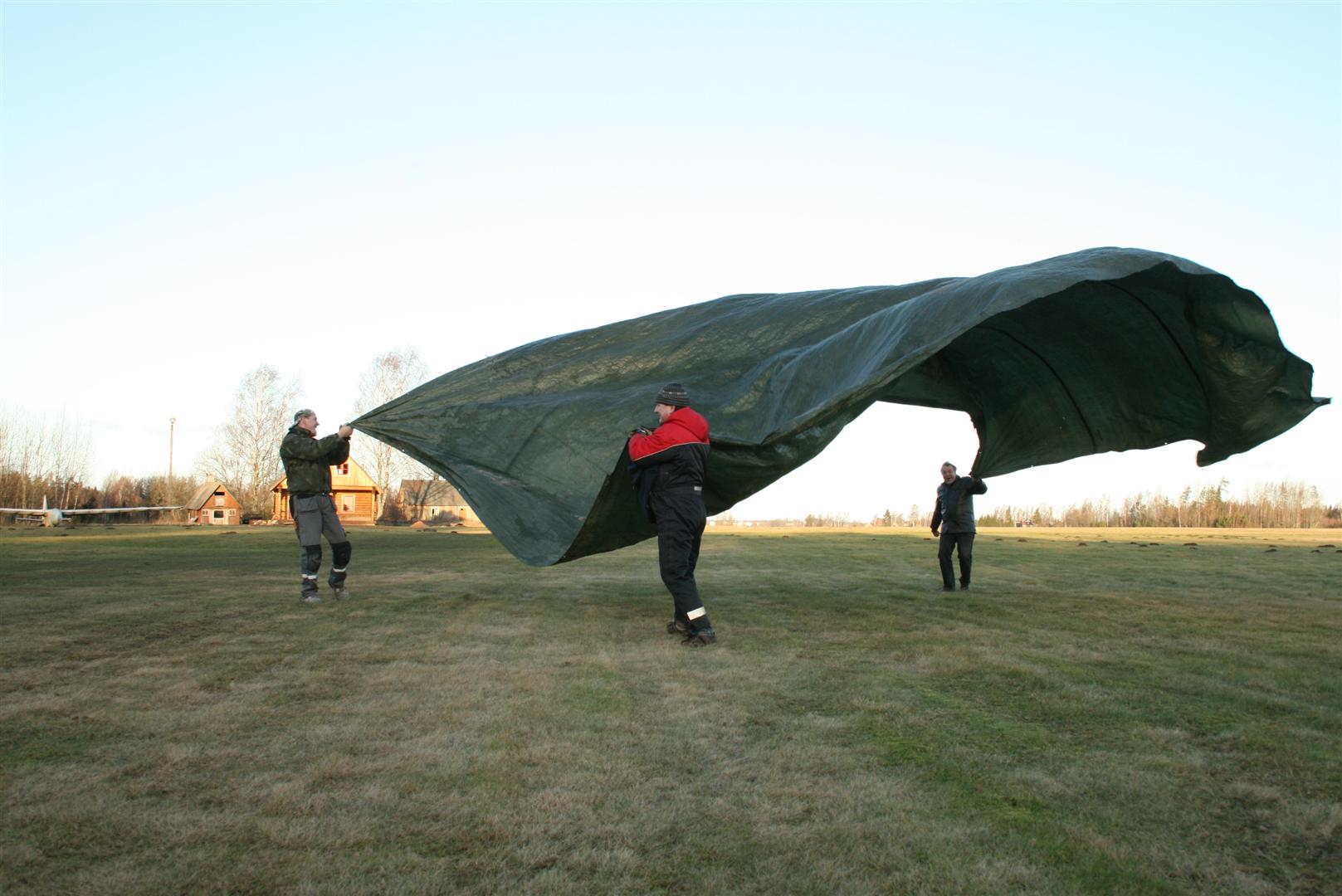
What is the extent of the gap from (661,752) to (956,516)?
→ 28.3 feet

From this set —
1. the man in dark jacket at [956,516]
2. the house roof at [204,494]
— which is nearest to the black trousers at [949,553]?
the man in dark jacket at [956,516]

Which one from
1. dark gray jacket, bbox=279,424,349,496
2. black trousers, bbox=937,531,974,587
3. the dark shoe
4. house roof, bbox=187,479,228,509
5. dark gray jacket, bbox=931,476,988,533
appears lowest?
the dark shoe

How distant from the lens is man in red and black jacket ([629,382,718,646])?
299 inches

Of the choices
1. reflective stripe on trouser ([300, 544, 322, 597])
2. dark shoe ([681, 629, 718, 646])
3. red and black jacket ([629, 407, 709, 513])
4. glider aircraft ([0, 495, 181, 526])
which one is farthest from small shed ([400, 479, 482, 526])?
dark shoe ([681, 629, 718, 646])

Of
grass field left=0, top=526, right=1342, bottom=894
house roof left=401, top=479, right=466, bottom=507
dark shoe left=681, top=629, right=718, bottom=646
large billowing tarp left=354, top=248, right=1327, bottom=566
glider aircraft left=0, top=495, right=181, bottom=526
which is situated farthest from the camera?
house roof left=401, top=479, right=466, bottom=507

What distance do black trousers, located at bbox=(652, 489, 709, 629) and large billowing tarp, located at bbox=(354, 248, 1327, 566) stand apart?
63cm

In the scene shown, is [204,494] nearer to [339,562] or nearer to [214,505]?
[214,505]

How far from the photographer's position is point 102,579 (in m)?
12.8

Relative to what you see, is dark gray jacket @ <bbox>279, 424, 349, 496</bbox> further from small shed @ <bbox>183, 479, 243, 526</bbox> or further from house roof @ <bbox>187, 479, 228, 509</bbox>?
house roof @ <bbox>187, 479, 228, 509</bbox>

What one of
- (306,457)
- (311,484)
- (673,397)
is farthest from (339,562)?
(673,397)

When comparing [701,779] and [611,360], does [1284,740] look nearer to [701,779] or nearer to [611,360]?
[701,779]

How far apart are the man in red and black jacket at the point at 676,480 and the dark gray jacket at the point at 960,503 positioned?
5.44 metres

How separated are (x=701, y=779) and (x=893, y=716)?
4.91 feet

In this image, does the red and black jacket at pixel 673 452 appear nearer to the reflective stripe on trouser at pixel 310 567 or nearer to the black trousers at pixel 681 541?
the black trousers at pixel 681 541
